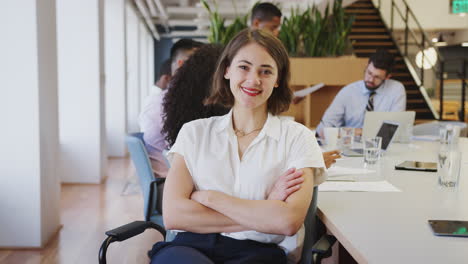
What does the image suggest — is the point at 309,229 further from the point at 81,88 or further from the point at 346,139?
the point at 81,88

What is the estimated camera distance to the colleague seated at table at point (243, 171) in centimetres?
157

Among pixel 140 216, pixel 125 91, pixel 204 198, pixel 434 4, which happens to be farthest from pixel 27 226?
pixel 434 4

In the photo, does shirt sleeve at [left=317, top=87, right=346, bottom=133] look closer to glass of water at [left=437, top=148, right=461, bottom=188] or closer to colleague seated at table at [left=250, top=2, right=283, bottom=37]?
colleague seated at table at [left=250, top=2, right=283, bottom=37]

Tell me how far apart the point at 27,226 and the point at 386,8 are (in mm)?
9947

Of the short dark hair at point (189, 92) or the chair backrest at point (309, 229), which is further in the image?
the short dark hair at point (189, 92)

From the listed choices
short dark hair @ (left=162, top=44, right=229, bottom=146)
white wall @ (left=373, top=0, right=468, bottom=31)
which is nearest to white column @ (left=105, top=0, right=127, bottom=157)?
short dark hair @ (left=162, top=44, right=229, bottom=146)

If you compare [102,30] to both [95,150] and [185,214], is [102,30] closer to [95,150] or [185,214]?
[95,150]

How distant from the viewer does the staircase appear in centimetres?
839

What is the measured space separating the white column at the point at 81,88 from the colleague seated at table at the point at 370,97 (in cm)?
300

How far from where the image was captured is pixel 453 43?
46.8 ft

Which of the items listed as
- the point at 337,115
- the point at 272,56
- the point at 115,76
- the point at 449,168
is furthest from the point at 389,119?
the point at 115,76

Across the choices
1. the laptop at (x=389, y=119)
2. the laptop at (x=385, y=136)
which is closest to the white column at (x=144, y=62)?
the laptop at (x=389, y=119)

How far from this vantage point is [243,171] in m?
1.70

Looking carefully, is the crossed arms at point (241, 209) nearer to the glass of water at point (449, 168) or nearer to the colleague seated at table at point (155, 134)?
the glass of water at point (449, 168)
